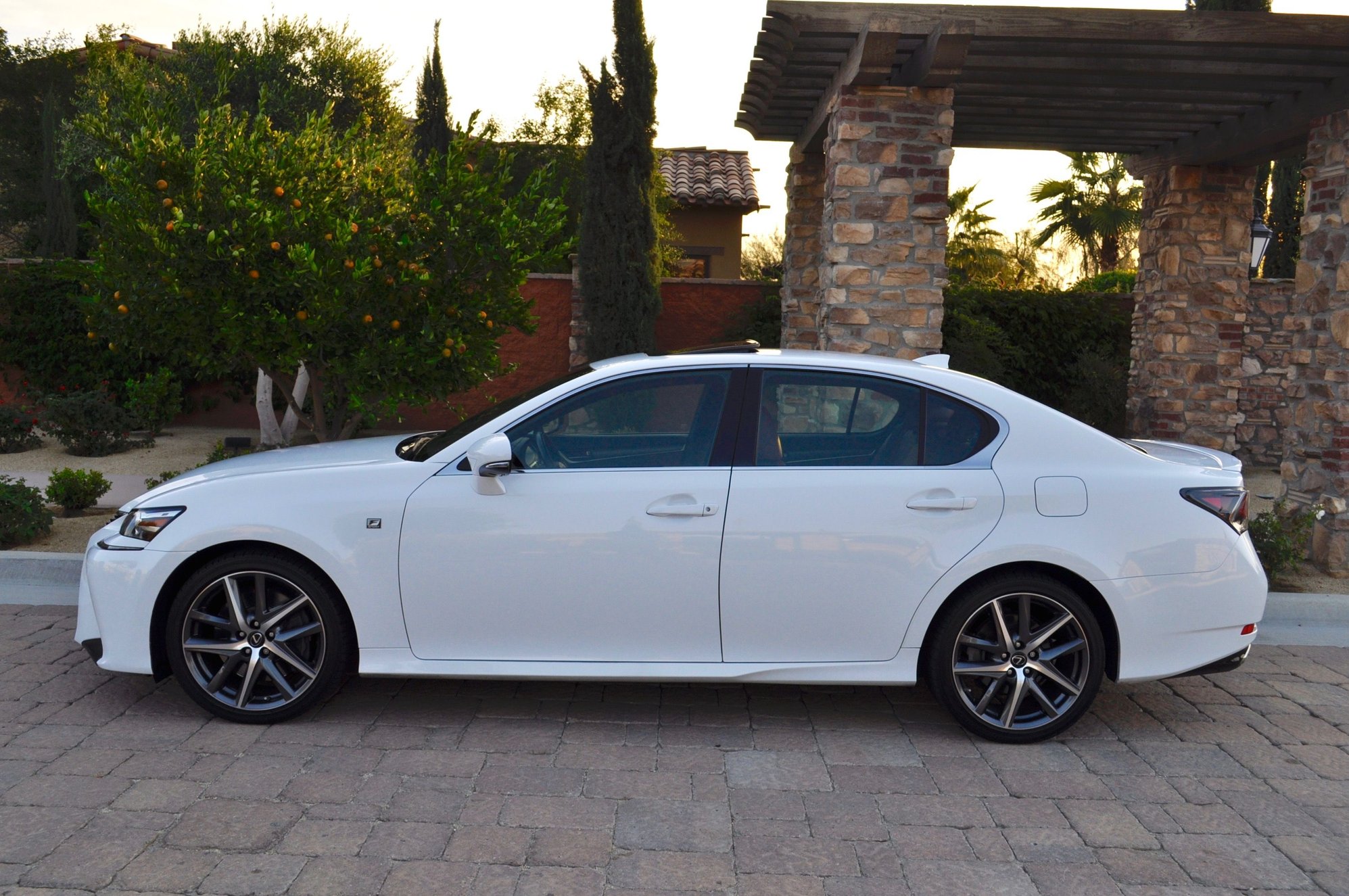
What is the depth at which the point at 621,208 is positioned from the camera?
13961mm

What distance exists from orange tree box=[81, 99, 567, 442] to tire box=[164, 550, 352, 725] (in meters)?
3.27

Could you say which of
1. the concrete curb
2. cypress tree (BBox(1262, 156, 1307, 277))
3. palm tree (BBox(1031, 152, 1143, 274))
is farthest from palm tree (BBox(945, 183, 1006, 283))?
the concrete curb

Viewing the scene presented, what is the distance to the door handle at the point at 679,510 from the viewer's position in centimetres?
444

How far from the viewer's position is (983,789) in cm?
414

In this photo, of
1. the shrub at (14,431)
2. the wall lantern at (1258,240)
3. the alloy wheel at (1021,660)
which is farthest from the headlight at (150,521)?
the wall lantern at (1258,240)

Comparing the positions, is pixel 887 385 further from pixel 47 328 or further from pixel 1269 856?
pixel 47 328

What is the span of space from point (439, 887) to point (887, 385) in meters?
2.65

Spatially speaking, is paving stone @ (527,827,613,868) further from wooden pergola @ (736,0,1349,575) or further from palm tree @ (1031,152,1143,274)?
palm tree @ (1031,152,1143,274)

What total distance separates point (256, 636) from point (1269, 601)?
5.54 metres

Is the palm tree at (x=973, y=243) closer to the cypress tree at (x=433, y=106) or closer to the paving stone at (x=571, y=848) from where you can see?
the cypress tree at (x=433, y=106)

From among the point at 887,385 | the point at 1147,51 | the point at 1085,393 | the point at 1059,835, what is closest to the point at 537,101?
the point at 1085,393

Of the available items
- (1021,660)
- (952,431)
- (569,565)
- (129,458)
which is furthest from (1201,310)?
(129,458)

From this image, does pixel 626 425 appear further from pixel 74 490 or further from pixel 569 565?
pixel 74 490

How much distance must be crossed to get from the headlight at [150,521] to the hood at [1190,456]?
4.08 m
